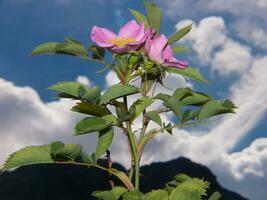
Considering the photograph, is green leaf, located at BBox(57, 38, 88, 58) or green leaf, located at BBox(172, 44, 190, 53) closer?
green leaf, located at BBox(57, 38, 88, 58)

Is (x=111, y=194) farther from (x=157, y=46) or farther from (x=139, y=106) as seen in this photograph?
(x=157, y=46)

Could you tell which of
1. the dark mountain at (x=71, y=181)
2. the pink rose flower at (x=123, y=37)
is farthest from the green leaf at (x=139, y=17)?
the dark mountain at (x=71, y=181)

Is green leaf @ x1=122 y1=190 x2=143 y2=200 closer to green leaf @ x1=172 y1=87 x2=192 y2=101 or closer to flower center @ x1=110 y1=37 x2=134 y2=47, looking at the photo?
green leaf @ x1=172 y1=87 x2=192 y2=101

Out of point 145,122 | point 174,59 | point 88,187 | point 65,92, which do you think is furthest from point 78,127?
point 88,187

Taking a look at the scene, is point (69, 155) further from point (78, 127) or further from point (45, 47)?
point (45, 47)

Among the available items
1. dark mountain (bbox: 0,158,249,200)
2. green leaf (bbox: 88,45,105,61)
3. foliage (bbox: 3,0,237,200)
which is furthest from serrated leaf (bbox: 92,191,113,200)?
dark mountain (bbox: 0,158,249,200)

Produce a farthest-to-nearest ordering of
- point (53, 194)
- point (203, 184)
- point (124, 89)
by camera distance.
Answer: point (53, 194) < point (203, 184) < point (124, 89)
